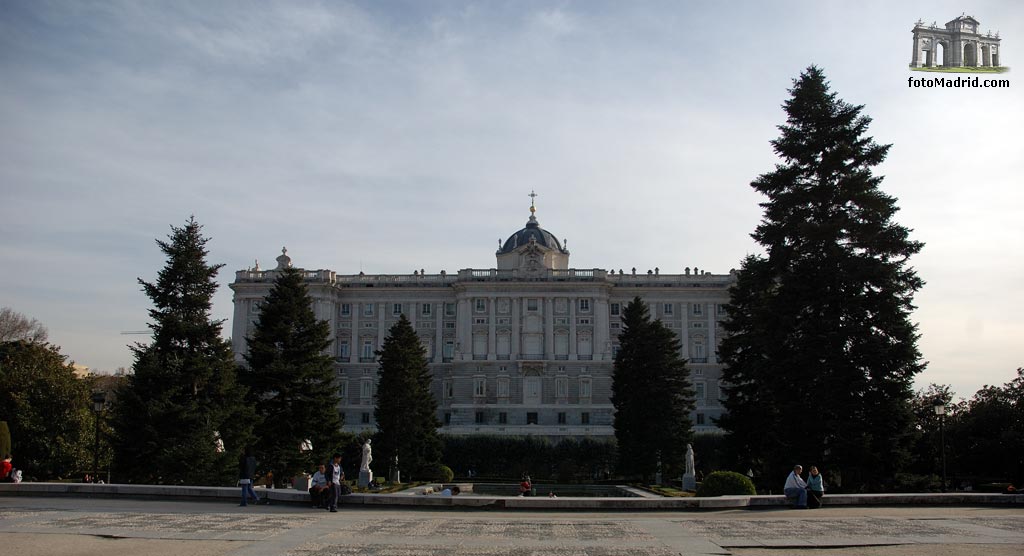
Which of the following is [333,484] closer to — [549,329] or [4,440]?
Result: [4,440]

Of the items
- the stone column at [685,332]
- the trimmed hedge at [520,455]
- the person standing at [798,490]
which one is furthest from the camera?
the stone column at [685,332]

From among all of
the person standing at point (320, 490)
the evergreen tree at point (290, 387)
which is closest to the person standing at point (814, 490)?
the person standing at point (320, 490)

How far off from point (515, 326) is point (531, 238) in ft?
34.3

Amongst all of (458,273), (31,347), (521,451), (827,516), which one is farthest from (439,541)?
(458,273)

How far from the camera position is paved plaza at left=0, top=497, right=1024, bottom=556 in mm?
16484

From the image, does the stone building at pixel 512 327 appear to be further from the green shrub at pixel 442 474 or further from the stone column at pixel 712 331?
the green shrub at pixel 442 474

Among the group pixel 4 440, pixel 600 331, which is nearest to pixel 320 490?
pixel 4 440

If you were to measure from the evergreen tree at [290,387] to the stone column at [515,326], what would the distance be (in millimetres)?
49558

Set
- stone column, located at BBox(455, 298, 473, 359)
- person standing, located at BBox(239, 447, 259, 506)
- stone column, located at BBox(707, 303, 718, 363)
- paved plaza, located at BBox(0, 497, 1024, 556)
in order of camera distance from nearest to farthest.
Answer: paved plaza, located at BBox(0, 497, 1024, 556) < person standing, located at BBox(239, 447, 259, 506) < stone column, located at BBox(455, 298, 473, 359) < stone column, located at BBox(707, 303, 718, 363)

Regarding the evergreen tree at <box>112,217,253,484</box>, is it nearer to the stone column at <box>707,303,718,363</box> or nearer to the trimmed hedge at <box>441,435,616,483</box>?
the trimmed hedge at <box>441,435,616,483</box>

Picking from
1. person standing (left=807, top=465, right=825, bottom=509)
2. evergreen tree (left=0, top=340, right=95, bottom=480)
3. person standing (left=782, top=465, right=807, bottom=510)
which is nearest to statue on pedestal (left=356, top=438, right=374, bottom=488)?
evergreen tree (left=0, top=340, right=95, bottom=480)

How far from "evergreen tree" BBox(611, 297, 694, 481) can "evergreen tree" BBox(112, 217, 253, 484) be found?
90.1ft

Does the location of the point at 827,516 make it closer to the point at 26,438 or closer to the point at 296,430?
the point at 296,430

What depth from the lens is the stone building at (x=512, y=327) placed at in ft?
296
